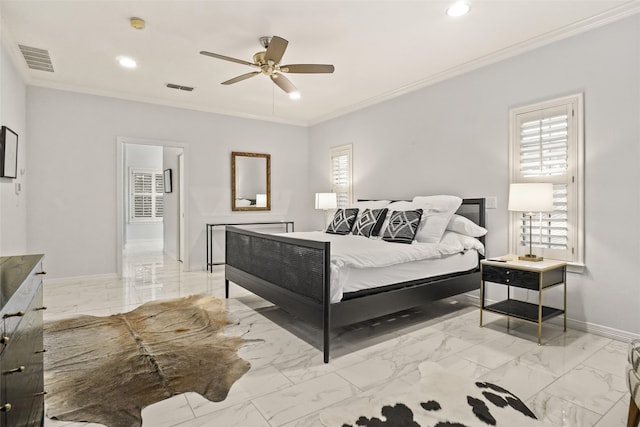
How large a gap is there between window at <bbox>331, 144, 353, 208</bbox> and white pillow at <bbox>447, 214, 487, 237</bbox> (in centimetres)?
226

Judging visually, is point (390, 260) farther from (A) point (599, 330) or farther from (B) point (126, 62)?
(B) point (126, 62)

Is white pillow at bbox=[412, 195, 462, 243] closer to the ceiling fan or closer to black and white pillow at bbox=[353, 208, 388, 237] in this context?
black and white pillow at bbox=[353, 208, 388, 237]

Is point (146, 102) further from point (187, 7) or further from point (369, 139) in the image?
point (369, 139)

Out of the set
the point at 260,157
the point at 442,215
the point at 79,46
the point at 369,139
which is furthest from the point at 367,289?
the point at 260,157

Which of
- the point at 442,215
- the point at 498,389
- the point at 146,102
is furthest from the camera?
the point at 146,102

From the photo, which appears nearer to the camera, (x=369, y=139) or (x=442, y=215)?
(x=442, y=215)

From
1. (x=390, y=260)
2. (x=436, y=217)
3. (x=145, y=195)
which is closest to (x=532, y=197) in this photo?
(x=436, y=217)

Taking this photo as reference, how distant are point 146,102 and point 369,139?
350 centimetres

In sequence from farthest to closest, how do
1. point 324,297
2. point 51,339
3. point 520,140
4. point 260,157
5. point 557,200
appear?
point 260,157 < point 520,140 < point 557,200 < point 51,339 < point 324,297

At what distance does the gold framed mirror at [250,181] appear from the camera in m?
6.31

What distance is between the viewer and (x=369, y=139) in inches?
217

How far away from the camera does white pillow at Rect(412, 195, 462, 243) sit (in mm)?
3717

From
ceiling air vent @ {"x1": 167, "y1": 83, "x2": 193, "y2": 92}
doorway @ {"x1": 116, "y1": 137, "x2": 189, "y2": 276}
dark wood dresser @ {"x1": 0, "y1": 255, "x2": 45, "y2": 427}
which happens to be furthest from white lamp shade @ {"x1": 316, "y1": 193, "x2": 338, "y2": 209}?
dark wood dresser @ {"x1": 0, "y1": 255, "x2": 45, "y2": 427}

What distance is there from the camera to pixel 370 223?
415 centimetres
